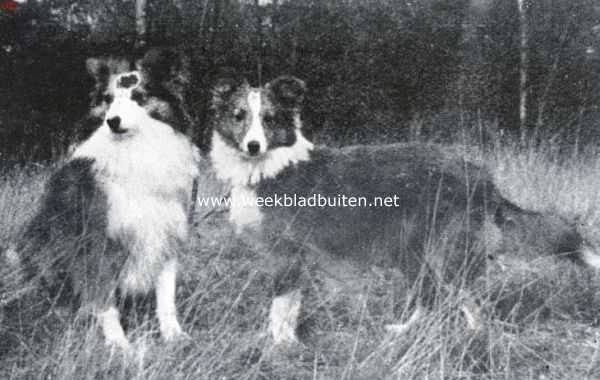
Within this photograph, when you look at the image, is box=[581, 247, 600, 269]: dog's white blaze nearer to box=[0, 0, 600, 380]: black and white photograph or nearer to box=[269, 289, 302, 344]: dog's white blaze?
box=[0, 0, 600, 380]: black and white photograph

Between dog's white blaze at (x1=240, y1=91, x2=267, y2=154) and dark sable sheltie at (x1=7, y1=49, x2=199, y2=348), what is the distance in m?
0.36

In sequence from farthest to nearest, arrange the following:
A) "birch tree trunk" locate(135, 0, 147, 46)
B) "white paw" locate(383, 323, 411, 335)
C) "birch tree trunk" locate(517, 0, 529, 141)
Result: "birch tree trunk" locate(517, 0, 529, 141), "birch tree trunk" locate(135, 0, 147, 46), "white paw" locate(383, 323, 411, 335)

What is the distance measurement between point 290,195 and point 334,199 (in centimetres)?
30

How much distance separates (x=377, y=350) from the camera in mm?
2756

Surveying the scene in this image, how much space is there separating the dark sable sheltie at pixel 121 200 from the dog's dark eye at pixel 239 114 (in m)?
0.30

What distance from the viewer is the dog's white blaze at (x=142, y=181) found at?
3.22m

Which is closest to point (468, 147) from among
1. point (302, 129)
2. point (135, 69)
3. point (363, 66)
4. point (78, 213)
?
point (363, 66)

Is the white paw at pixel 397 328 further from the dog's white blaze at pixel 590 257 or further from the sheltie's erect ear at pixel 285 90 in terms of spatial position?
the sheltie's erect ear at pixel 285 90

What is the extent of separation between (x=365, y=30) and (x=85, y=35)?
1.82 meters

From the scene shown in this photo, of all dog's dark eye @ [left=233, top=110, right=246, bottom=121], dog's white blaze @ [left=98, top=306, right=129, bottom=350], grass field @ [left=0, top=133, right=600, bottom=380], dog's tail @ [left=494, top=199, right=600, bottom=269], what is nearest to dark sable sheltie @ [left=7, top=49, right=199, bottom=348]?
dog's white blaze @ [left=98, top=306, right=129, bottom=350]

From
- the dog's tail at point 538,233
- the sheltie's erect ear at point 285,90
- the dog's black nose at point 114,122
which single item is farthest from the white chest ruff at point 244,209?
the dog's tail at point 538,233

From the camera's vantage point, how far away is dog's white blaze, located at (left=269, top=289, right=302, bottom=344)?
3.29 m

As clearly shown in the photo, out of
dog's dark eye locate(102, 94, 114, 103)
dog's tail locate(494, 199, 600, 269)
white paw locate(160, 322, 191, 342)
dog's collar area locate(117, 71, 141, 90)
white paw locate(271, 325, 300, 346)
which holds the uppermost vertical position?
dog's collar area locate(117, 71, 141, 90)

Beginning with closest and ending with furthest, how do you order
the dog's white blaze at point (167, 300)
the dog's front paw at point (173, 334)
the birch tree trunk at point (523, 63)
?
the dog's front paw at point (173, 334)
the dog's white blaze at point (167, 300)
the birch tree trunk at point (523, 63)
